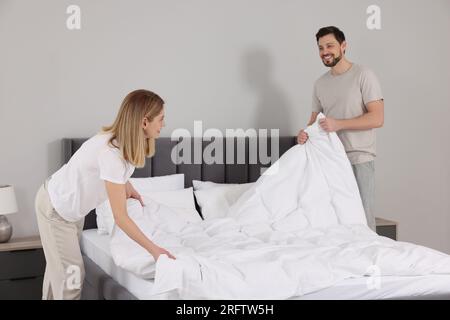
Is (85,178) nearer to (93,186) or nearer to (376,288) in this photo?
(93,186)

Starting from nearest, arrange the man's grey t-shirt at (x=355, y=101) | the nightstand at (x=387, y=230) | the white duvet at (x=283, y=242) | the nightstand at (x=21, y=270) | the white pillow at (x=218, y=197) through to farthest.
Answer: the white duvet at (x=283, y=242) < the nightstand at (x=21, y=270) < the man's grey t-shirt at (x=355, y=101) < the white pillow at (x=218, y=197) < the nightstand at (x=387, y=230)

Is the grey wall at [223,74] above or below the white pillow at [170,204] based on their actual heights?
above

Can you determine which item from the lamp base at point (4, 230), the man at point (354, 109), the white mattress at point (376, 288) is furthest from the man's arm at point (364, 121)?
the lamp base at point (4, 230)

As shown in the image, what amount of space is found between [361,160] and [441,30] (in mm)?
1814

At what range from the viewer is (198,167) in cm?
402

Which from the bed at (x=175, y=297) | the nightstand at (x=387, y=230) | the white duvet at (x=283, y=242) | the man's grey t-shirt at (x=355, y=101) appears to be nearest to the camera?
the white duvet at (x=283, y=242)

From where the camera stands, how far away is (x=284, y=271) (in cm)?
242

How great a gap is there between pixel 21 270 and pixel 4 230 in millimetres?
250

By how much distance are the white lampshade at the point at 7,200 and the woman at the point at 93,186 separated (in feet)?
2.43

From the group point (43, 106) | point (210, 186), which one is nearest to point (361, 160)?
point (210, 186)

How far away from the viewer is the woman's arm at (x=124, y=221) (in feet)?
7.70

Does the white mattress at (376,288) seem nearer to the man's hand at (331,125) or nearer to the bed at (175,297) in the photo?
the bed at (175,297)

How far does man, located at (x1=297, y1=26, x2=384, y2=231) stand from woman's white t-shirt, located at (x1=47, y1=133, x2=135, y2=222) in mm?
1427

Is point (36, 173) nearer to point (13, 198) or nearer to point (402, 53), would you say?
point (13, 198)
